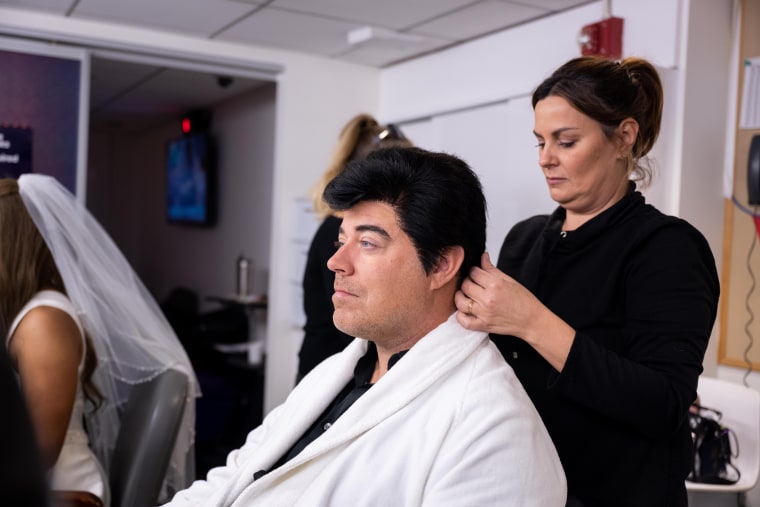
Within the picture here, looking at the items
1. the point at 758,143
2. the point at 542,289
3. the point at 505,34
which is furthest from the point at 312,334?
the point at 505,34

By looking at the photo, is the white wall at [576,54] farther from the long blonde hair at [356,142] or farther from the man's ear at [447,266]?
the man's ear at [447,266]

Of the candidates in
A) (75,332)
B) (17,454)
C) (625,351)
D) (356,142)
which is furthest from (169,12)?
(17,454)

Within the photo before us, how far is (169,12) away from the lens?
3807mm

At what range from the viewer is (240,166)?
6.23 meters

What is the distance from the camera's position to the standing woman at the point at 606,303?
1266 millimetres

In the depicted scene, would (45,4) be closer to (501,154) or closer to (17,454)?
(501,154)

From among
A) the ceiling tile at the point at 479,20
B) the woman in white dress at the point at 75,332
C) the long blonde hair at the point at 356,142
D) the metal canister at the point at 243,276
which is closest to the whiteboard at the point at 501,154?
the ceiling tile at the point at 479,20

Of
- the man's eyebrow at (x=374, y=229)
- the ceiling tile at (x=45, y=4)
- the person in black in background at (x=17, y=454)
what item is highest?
the ceiling tile at (x=45, y=4)

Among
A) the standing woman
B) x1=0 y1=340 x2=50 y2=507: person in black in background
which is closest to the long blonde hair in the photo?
the standing woman

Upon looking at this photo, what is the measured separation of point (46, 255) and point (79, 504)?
2.59 feet

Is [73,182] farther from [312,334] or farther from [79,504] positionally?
[79,504]

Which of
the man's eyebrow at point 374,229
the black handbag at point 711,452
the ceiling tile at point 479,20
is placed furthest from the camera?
the ceiling tile at point 479,20

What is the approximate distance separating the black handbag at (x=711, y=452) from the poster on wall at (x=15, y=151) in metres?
3.23

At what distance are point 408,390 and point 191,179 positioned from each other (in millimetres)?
5785
